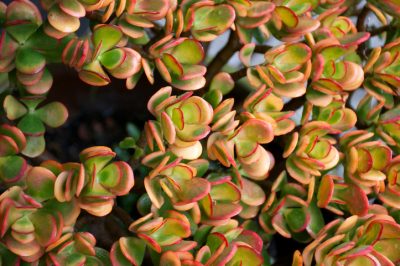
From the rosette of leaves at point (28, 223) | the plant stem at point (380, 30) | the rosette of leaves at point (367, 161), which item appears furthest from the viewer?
the plant stem at point (380, 30)

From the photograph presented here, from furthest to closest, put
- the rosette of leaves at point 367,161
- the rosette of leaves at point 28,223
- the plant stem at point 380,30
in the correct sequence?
the plant stem at point 380,30 → the rosette of leaves at point 367,161 → the rosette of leaves at point 28,223

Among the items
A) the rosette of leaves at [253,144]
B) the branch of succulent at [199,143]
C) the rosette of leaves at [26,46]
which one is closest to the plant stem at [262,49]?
the branch of succulent at [199,143]

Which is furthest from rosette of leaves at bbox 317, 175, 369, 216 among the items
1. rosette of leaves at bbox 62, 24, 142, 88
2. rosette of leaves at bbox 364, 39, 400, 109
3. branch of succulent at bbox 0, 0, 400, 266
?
rosette of leaves at bbox 62, 24, 142, 88

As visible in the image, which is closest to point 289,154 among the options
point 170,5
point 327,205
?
point 327,205

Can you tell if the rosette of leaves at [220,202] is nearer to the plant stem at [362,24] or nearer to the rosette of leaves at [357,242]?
the rosette of leaves at [357,242]

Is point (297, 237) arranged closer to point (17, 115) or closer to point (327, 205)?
point (327, 205)

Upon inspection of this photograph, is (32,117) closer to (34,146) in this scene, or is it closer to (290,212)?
(34,146)
